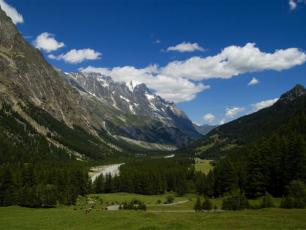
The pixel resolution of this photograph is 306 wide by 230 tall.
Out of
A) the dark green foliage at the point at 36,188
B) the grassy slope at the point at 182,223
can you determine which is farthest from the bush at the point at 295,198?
the dark green foliage at the point at 36,188

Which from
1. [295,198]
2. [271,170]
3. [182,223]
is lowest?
[182,223]

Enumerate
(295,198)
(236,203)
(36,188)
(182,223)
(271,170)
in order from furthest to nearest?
(36,188) < (271,170) < (236,203) < (295,198) < (182,223)

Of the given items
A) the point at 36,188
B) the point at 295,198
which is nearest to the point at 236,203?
the point at 295,198

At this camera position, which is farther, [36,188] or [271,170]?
[36,188]

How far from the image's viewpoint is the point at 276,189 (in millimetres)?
126812

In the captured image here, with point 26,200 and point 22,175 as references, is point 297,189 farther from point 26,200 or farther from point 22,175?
point 22,175

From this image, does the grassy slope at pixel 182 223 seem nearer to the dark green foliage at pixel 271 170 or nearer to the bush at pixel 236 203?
the bush at pixel 236 203

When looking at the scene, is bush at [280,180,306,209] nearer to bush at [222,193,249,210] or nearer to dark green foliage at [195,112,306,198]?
bush at [222,193,249,210]

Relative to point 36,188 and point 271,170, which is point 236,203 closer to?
point 271,170

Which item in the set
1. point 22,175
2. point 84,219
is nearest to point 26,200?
point 22,175

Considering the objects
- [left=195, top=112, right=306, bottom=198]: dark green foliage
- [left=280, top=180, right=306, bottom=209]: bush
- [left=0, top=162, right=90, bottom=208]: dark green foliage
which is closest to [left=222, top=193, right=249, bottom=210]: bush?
[left=280, top=180, right=306, bottom=209]: bush

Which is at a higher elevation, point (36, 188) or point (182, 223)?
point (36, 188)

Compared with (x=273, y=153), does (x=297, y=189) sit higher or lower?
lower

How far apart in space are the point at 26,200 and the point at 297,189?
77865 millimetres
